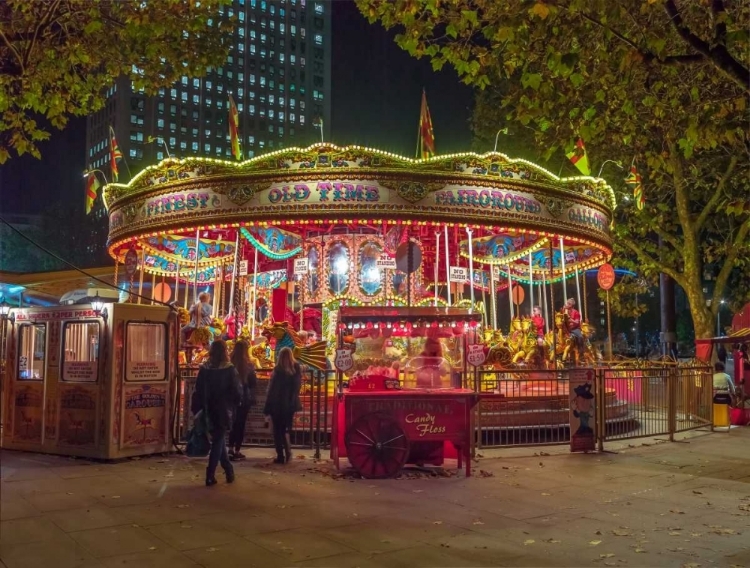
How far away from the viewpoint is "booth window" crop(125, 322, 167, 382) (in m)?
10.0

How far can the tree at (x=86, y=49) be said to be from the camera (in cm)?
1075

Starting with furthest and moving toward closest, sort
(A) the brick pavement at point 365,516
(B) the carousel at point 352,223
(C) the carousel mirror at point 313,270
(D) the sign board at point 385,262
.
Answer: (C) the carousel mirror at point 313,270 → (D) the sign board at point 385,262 → (B) the carousel at point 352,223 → (A) the brick pavement at point 365,516

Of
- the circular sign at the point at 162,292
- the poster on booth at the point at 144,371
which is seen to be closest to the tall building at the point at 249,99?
the circular sign at the point at 162,292

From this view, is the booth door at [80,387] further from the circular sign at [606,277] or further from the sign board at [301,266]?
the circular sign at [606,277]

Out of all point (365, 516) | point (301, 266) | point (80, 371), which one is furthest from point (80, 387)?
point (301, 266)

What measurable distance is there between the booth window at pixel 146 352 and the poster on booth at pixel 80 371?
492mm

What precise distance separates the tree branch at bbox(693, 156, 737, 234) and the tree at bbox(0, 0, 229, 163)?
52.9ft

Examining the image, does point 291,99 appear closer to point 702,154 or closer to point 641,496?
point 702,154

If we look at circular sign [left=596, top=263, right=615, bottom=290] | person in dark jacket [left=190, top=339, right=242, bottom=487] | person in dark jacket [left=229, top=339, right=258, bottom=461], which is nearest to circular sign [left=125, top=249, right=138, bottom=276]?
person in dark jacket [left=229, top=339, right=258, bottom=461]

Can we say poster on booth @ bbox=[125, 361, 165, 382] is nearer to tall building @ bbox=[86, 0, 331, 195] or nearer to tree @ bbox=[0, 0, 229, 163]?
tree @ bbox=[0, 0, 229, 163]

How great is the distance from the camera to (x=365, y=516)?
692 cm

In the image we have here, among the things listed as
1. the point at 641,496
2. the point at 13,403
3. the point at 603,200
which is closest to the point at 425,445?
the point at 641,496

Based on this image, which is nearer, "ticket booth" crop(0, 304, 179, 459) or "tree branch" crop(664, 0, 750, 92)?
"tree branch" crop(664, 0, 750, 92)

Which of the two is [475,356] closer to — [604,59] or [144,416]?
[604,59]
